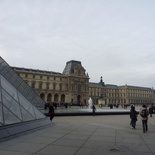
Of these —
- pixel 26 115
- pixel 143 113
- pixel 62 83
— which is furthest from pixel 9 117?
pixel 62 83

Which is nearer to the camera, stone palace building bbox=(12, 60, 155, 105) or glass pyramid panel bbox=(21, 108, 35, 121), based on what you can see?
glass pyramid panel bbox=(21, 108, 35, 121)

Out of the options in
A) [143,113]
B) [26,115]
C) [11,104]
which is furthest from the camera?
[143,113]

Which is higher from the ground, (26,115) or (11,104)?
(11,104)

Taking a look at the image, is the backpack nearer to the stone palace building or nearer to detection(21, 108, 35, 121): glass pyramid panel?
detection(21, 108, 35, 121): glass pyramid panel

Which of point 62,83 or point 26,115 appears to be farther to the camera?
point 62,83

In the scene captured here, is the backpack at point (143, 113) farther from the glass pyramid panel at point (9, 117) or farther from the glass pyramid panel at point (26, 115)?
the glass pyramid panel at point (9, 117)

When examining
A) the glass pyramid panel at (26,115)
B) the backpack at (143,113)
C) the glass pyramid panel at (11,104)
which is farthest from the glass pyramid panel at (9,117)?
the backpack at (143,113)

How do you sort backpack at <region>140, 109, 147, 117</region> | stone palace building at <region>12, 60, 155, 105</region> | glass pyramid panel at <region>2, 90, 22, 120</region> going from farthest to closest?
stone palace building at <region>12, 60, 155, 105</region> < backpack at <region>140, 109, 147, 117</region> < glass pyramid panel at <region>2, 90, 22, 120</region>

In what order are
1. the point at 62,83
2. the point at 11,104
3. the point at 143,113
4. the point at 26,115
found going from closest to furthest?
the point at 11,104
the point at 26,115
the point at 143,113
the point at 62,83

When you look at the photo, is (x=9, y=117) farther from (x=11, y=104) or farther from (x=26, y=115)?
(x=26, y=115)

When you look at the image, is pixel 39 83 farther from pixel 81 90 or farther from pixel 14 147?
pixel 14 147

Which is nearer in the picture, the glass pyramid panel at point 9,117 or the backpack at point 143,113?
the glass pyramid panel at point 9,117

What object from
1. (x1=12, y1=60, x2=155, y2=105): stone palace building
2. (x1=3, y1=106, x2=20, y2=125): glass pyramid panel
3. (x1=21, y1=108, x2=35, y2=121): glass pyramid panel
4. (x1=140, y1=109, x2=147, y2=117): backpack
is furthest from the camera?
(x1=12, y1=60, x2=155, y2=105): stone palace building

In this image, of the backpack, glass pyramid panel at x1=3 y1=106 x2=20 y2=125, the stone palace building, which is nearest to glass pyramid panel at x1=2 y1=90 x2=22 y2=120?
glass pyramid panel at x1=3 y1=106 x2=20 y2=125
